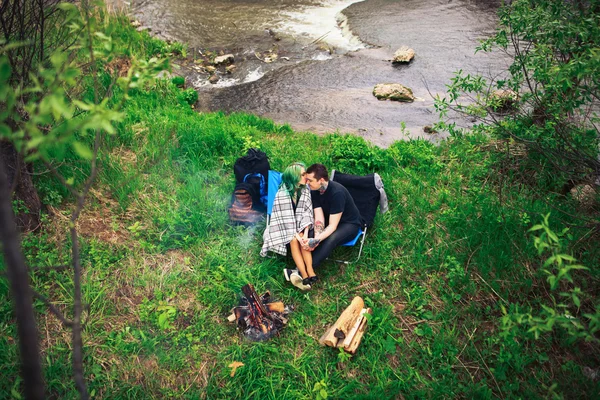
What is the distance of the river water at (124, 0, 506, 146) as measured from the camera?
767 cm

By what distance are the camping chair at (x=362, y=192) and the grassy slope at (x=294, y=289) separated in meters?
0.25

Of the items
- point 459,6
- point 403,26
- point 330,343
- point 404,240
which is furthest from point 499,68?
point 330,343

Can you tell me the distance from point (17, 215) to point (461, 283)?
4.89 m

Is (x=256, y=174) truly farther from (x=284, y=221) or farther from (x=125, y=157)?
(x=125, y=157)

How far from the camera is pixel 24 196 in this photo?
430 cm

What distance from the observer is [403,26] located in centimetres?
1081

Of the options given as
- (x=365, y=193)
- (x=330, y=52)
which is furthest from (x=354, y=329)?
(x=330, y=52)

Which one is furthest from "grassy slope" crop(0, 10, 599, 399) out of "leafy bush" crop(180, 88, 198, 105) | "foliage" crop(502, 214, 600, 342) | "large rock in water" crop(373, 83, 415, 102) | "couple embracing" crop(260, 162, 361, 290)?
"large rock in water" crop(373, 83, 415, 102)

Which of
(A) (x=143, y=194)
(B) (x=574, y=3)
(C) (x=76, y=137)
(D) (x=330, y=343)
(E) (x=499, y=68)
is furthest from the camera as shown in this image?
(E) (x=499, y=68)

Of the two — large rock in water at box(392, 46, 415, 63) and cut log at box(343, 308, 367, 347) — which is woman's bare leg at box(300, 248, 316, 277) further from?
large rock in water at box(392, 46, 415, 63)

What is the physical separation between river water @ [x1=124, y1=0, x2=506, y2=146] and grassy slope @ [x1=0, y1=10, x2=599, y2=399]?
2.06 meters

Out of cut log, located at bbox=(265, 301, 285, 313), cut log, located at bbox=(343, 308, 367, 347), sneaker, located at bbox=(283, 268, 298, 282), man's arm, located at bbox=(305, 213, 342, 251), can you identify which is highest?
man's arm, located at bbox=(305, 213, 342, 251)

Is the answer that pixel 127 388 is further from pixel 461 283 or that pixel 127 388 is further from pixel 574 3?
pixel 574 3

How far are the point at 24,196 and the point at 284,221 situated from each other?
2.94 m
